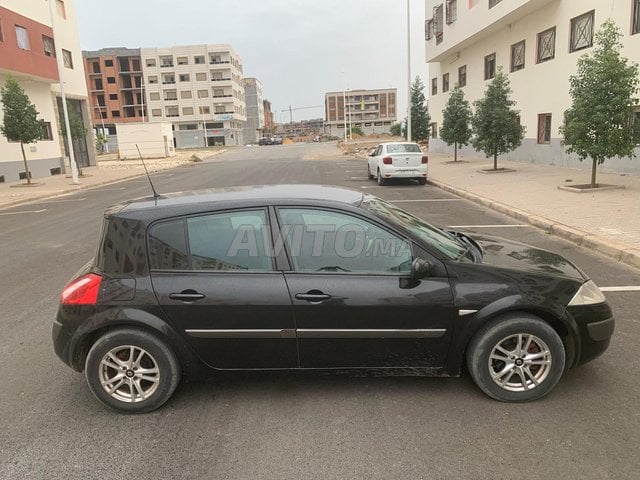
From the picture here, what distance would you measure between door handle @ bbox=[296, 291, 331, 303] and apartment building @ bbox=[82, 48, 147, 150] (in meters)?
100

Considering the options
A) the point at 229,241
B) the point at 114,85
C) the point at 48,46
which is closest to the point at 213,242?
the point at 229,241

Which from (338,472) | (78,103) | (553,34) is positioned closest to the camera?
(338,472)

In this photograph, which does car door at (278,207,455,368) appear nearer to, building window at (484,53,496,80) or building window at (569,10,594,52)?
building window at (569,10,594,52)

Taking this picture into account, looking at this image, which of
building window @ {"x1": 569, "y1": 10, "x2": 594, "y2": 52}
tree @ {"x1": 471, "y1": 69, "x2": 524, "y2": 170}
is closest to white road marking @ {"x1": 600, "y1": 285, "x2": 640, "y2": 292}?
tree @ {"x1": 471, "y1": 69, "x2": 524, "y2": 170}

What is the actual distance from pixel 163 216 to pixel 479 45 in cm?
3047

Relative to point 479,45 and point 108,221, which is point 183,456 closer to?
point 108,221

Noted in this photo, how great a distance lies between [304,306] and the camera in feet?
11.2

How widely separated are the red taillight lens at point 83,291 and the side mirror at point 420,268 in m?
2.14

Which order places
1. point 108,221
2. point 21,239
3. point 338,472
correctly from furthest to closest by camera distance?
point 21,239 < point 108,221 < point 338,472

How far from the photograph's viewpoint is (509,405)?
3.45 metres

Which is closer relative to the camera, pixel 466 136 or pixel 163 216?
pixel 163 216

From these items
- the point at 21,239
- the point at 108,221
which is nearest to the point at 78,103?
the point at 21,239

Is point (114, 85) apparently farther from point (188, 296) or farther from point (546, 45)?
point (188, 296)

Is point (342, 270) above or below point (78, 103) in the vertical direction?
below
